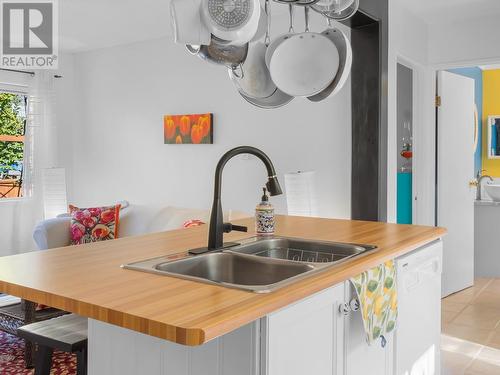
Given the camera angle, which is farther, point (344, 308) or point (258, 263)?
point (258, 263)

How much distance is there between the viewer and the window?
5.34 m

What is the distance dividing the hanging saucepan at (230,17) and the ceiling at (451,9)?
2.59m

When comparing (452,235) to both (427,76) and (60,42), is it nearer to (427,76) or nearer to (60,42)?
(427,76)

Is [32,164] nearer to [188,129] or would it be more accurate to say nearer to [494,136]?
[188,129]

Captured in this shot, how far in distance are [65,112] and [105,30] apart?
139 cm

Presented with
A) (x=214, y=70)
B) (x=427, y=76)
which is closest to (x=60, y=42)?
(x=214, y=70)

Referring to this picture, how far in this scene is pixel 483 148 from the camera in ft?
20.7

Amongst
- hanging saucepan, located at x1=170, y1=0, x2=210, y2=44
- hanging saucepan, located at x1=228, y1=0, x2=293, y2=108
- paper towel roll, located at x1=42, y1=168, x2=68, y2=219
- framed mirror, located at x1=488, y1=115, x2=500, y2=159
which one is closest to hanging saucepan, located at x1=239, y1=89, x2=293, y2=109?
hanging saucepan, located at x1=228, y1=0, x2=293, y2=108

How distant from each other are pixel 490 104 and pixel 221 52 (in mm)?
5424

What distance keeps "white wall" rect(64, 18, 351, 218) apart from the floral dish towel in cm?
221

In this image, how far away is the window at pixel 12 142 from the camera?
534 centimetres

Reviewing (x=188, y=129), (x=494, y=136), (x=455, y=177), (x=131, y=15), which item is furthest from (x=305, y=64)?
(x=494, y=136)

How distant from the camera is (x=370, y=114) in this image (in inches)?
146

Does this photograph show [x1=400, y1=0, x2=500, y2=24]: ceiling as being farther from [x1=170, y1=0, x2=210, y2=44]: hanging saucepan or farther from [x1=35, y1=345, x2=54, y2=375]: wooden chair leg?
[x1=35, y1=345, x2=54, y2=375]: wooden chair leg
